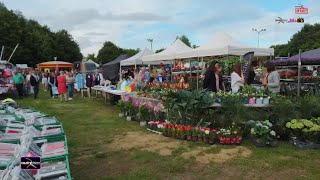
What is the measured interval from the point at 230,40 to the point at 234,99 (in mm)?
5860

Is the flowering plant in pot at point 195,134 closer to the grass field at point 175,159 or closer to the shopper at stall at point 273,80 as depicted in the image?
the grass field at point 175,159

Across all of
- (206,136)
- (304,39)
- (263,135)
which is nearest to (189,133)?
(206,136)

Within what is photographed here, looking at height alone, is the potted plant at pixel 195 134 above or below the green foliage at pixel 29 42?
below

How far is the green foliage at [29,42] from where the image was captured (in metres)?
47.2

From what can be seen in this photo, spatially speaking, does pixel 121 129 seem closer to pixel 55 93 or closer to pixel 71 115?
pixel 71 115

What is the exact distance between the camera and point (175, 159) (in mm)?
6113

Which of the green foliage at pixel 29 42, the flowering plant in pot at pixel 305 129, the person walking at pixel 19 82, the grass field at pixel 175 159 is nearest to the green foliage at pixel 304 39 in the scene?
the green foliage at pixel 29 42

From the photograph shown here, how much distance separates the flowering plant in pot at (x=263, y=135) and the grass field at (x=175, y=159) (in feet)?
0.48

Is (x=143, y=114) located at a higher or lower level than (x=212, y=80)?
lower

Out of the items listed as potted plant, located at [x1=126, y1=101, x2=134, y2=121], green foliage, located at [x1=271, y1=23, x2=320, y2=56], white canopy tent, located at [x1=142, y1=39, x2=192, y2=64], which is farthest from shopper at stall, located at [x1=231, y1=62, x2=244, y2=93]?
green foliage, located at [x1=271, y1=23, x2=320, y2=56]

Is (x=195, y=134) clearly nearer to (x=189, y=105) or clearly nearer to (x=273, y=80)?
(x=189, y=105)

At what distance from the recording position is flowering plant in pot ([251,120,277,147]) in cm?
673

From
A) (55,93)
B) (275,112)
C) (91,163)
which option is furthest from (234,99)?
(55,93)

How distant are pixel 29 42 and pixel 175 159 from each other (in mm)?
49500
